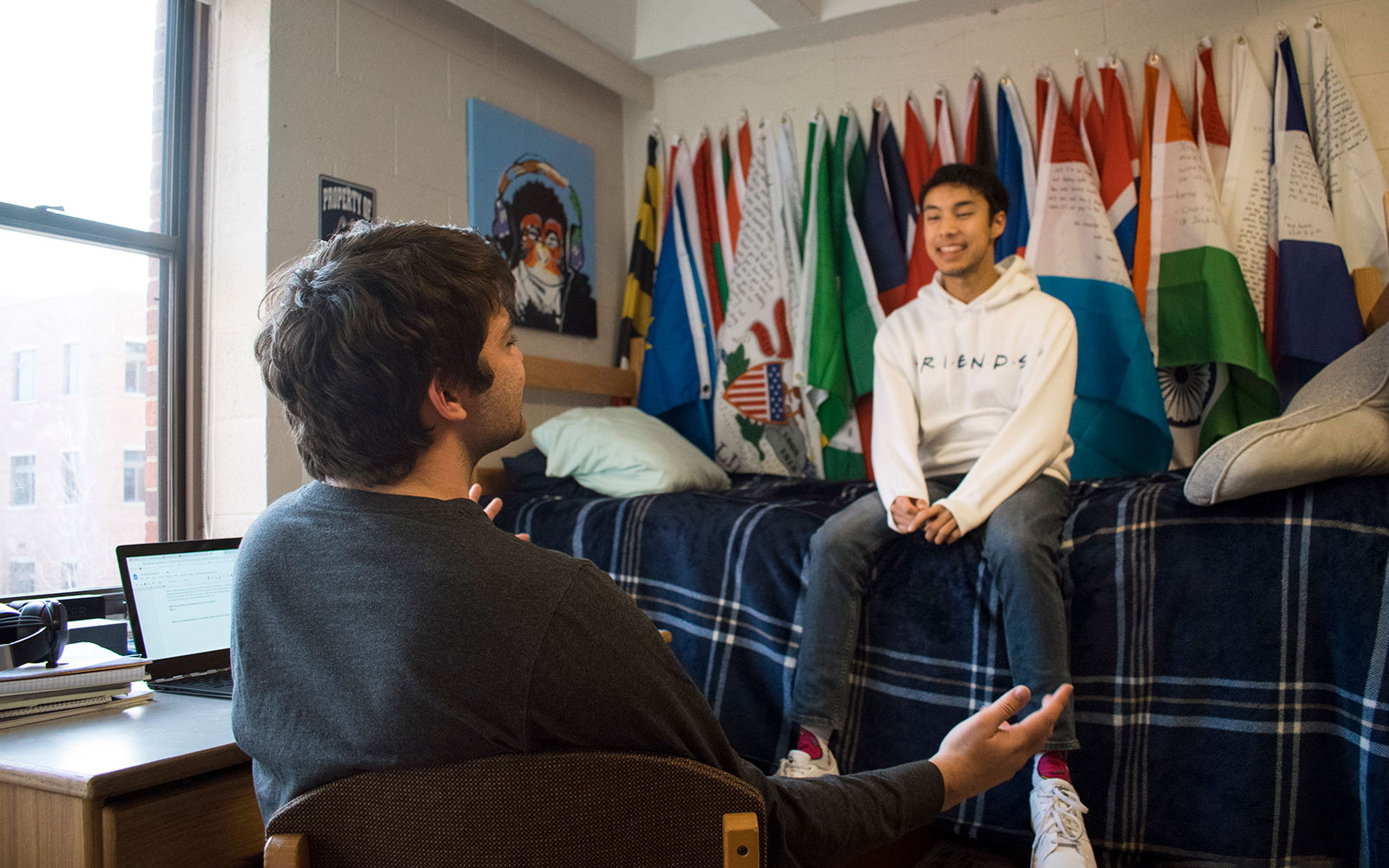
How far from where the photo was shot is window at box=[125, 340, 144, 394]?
87.7 inches

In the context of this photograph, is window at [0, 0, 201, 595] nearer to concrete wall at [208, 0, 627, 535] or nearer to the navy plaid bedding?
concrete wall at [208, 0, 627, 535]

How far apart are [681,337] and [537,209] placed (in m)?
0.62

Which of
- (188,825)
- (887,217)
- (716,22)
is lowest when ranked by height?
(188,825)

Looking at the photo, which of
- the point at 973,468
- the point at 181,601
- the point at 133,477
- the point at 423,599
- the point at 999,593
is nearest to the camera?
the point at 423,599

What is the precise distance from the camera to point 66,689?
1.27 metres

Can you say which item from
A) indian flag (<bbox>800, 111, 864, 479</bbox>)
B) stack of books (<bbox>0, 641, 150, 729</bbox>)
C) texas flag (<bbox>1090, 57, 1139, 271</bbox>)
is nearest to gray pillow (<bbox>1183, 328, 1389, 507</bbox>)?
texas flag (<bbox>1090, 57, 1139, 271</bbox>)

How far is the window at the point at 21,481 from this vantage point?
2008 mm

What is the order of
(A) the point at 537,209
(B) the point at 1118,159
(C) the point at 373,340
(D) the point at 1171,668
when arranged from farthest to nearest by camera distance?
(A) the point at 537,209, (B) the point at 1118,159, (D) the point at 1171,668, (C) the point at 373,340

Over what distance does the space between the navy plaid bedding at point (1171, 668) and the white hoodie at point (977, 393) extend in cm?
14

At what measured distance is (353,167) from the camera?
252 centimetres

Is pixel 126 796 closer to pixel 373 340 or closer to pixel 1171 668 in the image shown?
pixel 373 340

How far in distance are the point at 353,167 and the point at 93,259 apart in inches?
25.4

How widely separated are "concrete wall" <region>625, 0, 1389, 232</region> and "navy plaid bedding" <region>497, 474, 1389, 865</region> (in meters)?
1.46

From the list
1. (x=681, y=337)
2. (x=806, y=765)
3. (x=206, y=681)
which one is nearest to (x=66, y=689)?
(x=206, y=681)
